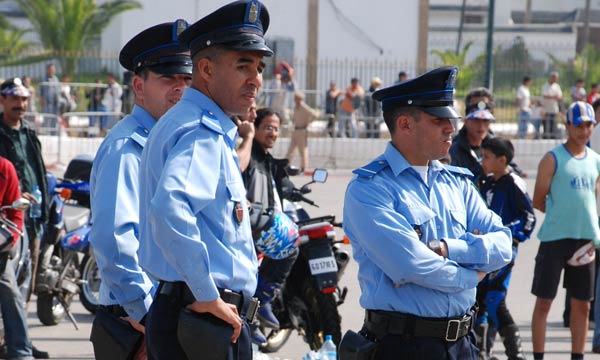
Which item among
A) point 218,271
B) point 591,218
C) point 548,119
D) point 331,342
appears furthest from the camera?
point 548,119

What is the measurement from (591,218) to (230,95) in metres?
5.00

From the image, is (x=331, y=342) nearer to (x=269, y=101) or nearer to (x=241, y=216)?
(x=241, y=216)

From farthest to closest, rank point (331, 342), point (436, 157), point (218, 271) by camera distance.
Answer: point (331, 342) → point (436, 157) → point (218, 271)

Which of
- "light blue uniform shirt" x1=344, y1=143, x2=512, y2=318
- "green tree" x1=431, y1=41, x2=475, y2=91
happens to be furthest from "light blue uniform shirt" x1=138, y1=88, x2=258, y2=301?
"green tree" x1=431, y1=41, x2=475, y2=91

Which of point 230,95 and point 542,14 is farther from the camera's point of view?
point 542,14

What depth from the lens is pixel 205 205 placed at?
392 cm

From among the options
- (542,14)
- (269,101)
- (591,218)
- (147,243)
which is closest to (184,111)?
(147,243)

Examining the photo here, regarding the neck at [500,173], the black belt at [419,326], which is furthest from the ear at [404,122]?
the neck at [500,173]

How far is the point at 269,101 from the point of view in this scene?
27453 millimetres

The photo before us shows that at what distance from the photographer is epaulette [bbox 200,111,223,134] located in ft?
13.2

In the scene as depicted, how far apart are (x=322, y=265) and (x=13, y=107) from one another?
8.92ft

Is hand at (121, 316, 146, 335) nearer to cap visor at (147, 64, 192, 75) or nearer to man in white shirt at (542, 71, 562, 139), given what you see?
cap visor at (147, 64, 192, 75)

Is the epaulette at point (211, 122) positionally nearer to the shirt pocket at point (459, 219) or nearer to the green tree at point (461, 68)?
the shirt pocket at point (459, 219)

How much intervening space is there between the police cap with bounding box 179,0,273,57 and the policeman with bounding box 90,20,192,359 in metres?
0.76
